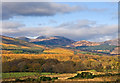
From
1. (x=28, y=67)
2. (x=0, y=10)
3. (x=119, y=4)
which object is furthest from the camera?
(x=28, y=67)

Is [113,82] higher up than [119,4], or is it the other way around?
[119,4]

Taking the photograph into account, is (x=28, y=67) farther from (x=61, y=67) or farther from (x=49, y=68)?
(x=61, y=67)

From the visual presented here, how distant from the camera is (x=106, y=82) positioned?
22.5m

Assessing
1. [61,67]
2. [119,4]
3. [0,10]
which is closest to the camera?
[0,10]

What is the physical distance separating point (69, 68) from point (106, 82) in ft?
217

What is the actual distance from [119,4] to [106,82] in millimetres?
16803

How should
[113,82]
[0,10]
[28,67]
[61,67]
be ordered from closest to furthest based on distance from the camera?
1. [0,10]
2. [113,82]
3. [28,67]
4. [61,67]

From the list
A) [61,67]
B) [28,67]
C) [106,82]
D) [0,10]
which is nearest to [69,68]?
[61,67]

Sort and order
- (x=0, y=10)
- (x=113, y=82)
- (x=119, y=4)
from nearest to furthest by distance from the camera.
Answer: (x=0, y=10) < (x=113, y=82) < (x=119, y=4)

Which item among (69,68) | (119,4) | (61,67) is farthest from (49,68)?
(119,4)

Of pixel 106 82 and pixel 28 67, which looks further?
pixel 28 67

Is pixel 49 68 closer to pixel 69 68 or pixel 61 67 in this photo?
pixel 61 67

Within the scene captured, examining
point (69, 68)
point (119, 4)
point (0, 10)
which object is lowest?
point (69, 68)

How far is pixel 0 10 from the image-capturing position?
1775 centimetres
